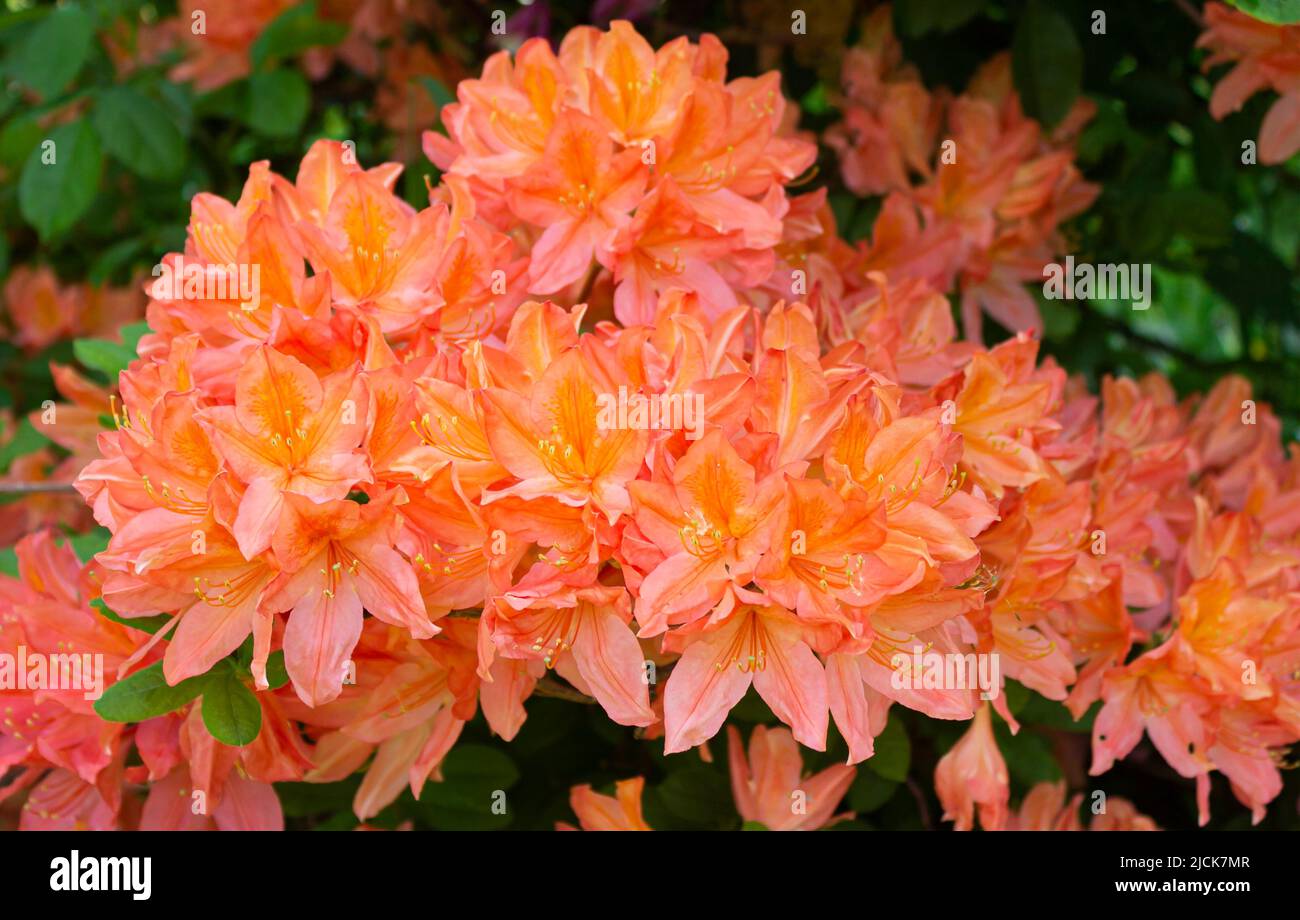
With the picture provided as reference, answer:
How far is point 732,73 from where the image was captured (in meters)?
2.04

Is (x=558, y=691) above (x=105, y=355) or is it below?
below

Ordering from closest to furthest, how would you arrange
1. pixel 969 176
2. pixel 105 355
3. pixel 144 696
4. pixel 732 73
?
1. pixel 144 696
2. pixel 105 355
3. pixel 969 176
4. pixel 732 73

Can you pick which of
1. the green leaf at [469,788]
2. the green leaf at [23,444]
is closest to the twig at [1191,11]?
the green leaf at [469,788]

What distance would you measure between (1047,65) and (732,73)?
52 cm

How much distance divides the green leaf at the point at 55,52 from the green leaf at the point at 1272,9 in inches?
63.5

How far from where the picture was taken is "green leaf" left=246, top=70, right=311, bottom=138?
6.38ft

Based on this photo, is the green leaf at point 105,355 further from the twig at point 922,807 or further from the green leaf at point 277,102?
the twig at point 922,807

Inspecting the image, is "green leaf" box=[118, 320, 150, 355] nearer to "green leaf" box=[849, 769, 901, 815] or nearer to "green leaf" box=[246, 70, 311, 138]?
"green leaf" box=[246, 70, 311, 138]

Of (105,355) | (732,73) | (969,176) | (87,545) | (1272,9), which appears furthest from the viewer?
(732,73)

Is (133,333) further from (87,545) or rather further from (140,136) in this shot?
(140,136)

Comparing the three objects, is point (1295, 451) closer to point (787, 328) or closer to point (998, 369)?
point (998, 369)

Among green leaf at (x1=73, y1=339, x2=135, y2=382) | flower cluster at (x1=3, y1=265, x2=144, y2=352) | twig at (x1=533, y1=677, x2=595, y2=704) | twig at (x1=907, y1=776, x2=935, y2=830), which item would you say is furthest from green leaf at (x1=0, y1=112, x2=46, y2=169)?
twig at (x1=907, y1=776, x2=935, y2=830)

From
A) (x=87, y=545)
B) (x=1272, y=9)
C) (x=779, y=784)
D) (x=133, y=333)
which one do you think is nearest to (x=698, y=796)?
(x=779, y=784)

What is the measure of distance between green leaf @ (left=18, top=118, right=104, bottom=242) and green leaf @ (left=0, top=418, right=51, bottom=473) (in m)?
0.30
